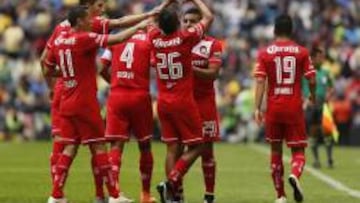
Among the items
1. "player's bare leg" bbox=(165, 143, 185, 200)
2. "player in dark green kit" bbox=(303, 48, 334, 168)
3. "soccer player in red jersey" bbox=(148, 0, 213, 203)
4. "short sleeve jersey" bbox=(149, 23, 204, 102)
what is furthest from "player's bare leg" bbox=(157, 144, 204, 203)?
"player in dark green kit" bbox=(303, 48, 334, 168)

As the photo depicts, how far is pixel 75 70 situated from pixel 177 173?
5.89 feet

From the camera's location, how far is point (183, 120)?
52.7 feet

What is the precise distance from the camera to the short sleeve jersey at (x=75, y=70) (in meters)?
15.6

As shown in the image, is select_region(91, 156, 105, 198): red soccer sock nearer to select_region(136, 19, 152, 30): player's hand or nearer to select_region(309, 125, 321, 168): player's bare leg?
select_region(136, 19, 152, 30): player's hand

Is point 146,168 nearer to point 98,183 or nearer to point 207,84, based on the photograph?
point 98,183

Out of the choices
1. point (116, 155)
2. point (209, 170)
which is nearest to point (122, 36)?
point (116, 155)

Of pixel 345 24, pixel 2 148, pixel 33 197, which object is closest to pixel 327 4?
pixel 345 24

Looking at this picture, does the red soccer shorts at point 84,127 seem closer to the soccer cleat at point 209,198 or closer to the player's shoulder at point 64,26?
the player's shoulder at point 64,26

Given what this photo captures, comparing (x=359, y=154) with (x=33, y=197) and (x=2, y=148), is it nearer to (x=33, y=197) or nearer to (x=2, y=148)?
(x=2, y=148)

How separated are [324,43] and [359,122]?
437 centimetres

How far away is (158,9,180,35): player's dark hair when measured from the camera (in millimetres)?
15695

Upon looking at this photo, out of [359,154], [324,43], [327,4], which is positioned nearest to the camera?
[359,154]

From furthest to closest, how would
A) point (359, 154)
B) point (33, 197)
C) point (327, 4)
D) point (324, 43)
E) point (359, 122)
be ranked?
point (327, 4)
point (324, 43)
point (359, 122)
point (359, 154)
point (33, 197)

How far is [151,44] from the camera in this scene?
1612 cm
